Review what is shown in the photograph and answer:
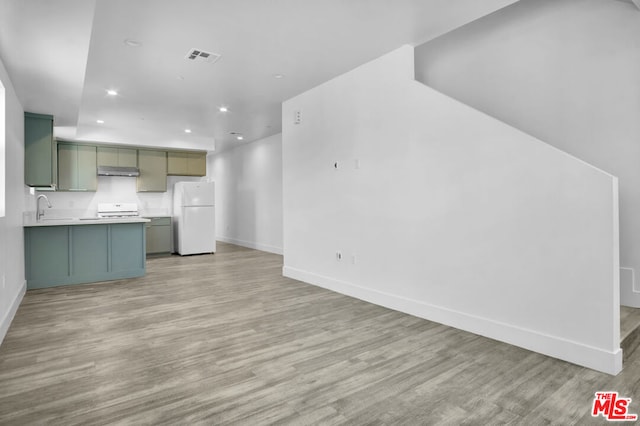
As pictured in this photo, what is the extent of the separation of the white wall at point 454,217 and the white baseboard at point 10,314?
3244 millimetres

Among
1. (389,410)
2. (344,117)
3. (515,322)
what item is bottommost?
(389,410)

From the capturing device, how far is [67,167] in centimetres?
733

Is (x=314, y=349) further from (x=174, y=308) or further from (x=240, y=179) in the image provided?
(x=240, y=179)

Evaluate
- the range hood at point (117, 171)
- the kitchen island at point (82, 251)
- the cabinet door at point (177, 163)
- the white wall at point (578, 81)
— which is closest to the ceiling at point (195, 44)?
the white wall at point (578, 81)

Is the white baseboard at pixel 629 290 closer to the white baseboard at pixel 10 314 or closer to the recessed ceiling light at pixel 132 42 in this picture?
the recessed ceiling light at pixel 132 42

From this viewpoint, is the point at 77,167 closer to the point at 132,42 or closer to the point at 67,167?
the point at 67,167

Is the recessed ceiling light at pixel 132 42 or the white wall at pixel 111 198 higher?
the recessed ceiling light at pixel 132 42

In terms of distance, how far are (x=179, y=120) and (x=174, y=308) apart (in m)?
4.08

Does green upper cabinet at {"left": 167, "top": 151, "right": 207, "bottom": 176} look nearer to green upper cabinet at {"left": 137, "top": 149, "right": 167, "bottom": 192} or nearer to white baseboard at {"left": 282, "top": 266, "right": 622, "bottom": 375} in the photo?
green upper cabinet at {"left": 137, "top": 149, "right": 167, "bottom": 192}

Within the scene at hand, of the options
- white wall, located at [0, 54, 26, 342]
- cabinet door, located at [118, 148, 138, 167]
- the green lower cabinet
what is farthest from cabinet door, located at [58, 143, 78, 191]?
white wall, located at [0, 54, 26, 342]

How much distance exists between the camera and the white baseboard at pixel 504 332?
242 centimetres

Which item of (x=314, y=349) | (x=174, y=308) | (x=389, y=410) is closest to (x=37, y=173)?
(x=174, y=308)

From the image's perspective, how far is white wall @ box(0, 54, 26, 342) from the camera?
10.5ft

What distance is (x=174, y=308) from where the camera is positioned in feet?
12.9
